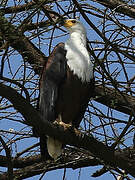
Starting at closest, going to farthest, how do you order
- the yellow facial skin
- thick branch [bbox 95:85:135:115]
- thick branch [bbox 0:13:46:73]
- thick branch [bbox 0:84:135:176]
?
thick branch [bbox 0:13:46:73]
thick branch [bbox 0:84:135:176]
thick branch [bbox 95:85:135:115]
the yellow facial skin

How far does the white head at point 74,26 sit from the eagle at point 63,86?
0.50m

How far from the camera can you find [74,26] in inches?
207

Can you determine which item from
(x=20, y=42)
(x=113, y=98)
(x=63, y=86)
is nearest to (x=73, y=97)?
(x=63, y=86)

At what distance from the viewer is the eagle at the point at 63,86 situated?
4.56m

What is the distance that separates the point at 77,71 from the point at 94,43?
316 mm

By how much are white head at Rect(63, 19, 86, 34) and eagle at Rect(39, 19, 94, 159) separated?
1.63 ft

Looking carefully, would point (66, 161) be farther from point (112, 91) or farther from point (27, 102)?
point (27, 102)

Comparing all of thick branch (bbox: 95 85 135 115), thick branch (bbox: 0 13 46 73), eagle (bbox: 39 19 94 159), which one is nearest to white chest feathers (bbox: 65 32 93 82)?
eagle (bbox: 39 19 94 159)

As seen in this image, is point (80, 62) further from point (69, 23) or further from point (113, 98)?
point (69, 23)

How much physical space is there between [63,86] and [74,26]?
0.95 m

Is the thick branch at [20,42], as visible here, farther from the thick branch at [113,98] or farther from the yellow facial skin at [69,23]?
the thick branch at [113,98]

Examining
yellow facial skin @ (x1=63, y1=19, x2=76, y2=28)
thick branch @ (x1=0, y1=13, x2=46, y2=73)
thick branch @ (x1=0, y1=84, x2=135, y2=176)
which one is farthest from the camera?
yellow facial skin @ (x1=63, y1=19, x2=76, y2=28)

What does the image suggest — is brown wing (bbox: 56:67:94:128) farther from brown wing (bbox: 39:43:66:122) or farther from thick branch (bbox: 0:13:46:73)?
thick branch (bbox: 0:13:46:73)

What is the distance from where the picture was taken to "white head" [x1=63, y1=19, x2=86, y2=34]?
5180 mm
